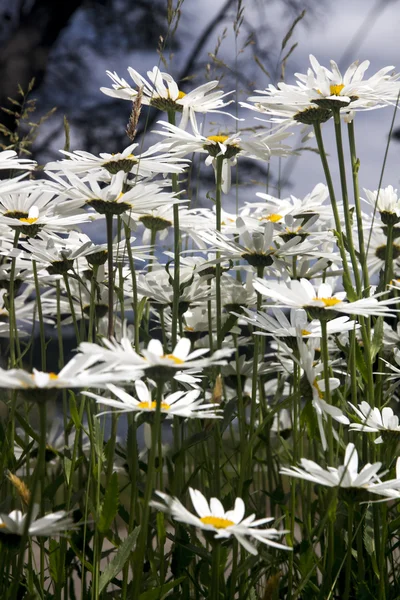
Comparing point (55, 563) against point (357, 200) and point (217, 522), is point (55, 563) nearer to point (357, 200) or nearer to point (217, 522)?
point (217, 522)

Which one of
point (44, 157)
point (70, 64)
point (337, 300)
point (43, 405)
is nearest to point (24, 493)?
point (43, 405)

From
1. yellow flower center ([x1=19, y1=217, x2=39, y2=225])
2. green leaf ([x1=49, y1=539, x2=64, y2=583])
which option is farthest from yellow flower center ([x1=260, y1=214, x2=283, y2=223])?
green leaf ([x1=49, y1=539, x2=64, y2=583])

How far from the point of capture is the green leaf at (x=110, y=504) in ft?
1.21

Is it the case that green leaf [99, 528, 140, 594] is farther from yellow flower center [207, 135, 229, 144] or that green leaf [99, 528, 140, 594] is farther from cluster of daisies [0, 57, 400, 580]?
yellow flower center [207, 135, 229, 144]

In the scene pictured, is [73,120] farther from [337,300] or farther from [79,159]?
[337,300]

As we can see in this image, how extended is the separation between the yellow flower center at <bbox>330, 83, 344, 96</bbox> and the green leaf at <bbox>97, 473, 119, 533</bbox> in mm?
310

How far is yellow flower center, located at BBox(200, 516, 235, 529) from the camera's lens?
31 centimetres

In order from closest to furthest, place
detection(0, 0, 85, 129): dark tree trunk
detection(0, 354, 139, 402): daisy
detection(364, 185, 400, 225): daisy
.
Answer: detection(0, 354, 139, 402): daisy
detection(364, 185, 400, 225): daisy
detection(0, 0, 85, 129): dark tree trunk

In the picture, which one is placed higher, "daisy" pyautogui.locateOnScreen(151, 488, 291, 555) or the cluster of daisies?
the cluster of daisies

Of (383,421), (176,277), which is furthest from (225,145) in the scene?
(383,421)

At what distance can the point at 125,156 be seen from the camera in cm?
51

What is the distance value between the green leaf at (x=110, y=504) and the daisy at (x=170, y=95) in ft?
1.05

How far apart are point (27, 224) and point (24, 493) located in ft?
0.82

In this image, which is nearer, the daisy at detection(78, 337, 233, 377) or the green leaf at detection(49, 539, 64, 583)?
the daisy at detection(78, 337, 233, 377)
